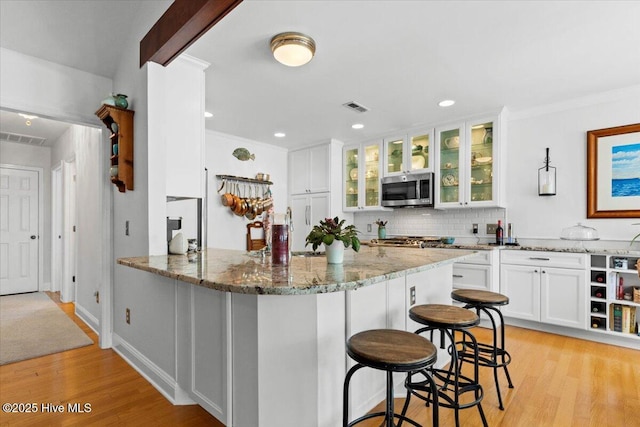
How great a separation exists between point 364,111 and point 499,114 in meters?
1.55

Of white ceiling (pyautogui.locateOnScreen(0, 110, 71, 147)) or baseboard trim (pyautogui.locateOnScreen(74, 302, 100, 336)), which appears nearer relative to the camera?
baseboard trim (pyautogui.locateOnScreen(74, 302, 100, 336))

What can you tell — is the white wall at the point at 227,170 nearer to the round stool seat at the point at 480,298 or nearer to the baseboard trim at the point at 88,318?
the baseboard trim at the point at 88,318

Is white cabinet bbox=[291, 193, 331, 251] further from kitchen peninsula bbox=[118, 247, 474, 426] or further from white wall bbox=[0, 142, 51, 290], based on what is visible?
white wall bbox=[0, 142, 51, 290]

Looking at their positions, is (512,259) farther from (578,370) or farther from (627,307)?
(578,370)

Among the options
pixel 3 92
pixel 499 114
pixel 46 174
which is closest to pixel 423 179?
pixel 499 114

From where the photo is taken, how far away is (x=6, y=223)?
5191mm

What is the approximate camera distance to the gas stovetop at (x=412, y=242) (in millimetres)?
4176

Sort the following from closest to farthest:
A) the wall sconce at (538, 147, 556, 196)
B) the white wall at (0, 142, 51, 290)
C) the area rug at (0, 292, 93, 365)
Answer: the area rug at (0, 292, 93, 365) → the wall sconce at (538, 147, 556, 196) → the white wall at (0, 142, 51, 290)

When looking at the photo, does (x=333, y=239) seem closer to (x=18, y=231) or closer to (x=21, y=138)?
(x=21, y=138)

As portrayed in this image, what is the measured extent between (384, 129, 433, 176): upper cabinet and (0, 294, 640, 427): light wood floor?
2.42 meters

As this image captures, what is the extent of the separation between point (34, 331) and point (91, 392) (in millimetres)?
1889

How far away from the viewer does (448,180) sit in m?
4.20

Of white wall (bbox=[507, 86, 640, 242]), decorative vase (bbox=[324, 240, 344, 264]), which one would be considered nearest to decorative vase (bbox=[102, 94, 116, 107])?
decorative vase (bbox=[324, 240, 344, 264])

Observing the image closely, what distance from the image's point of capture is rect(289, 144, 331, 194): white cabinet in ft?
16.9
